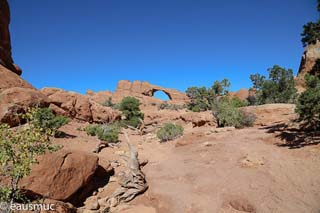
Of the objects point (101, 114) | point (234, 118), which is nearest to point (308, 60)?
point (234, 118)

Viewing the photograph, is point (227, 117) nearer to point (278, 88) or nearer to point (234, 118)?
point (234, 118)

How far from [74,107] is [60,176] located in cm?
1391

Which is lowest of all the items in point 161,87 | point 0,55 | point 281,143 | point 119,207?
point 119,207

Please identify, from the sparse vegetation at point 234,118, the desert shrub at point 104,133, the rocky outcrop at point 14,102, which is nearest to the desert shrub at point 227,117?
the sparse vegetation at point 234,118

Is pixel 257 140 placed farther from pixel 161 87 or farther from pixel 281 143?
pixel 161 87

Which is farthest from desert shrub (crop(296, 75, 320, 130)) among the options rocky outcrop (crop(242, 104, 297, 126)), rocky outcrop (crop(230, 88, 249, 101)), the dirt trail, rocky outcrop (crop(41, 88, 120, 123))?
rocky outcrop (crop(230, 88, 249, 101))

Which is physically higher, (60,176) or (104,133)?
(104,133)

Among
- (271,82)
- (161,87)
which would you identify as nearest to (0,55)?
(271,82)

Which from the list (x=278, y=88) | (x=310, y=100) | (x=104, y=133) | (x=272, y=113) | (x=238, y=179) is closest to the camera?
(x=238, y=179)

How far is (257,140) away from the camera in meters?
10.8

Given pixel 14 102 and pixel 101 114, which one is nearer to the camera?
pixel 14 102

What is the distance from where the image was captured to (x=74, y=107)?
61.3ft

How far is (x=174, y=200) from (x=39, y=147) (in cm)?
402

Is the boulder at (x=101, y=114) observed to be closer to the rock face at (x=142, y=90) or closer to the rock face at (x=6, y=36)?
the rock face at (x=6, y=36)
